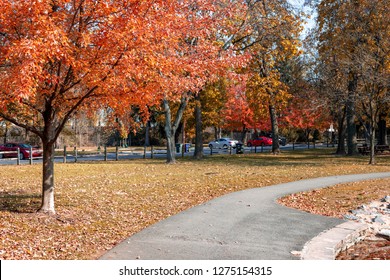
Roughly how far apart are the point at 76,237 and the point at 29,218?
2051 mm

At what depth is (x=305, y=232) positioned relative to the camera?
9508 mm

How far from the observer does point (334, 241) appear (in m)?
8.73

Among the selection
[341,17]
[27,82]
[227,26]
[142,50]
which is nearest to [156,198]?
[142,50]

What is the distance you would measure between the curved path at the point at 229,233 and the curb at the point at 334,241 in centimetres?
19

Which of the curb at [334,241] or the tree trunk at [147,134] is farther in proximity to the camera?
the tree trunk at [147,134]

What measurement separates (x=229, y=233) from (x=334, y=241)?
2.01 metres

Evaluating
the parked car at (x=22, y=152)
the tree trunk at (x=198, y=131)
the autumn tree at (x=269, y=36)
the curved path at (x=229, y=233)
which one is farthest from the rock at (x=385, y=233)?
the parked car at (x=22, y=152)

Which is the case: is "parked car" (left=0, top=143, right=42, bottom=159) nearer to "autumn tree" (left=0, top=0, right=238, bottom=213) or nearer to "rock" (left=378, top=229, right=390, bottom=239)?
"autumn tree" (left=0, top=0, right=238, bottom=213)

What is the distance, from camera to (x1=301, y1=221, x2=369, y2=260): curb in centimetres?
779

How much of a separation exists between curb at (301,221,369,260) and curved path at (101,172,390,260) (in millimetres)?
191

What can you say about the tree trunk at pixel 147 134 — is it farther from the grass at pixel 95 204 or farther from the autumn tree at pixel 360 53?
the grass at pixel 95 204

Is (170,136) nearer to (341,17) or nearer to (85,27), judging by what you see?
(341,17)

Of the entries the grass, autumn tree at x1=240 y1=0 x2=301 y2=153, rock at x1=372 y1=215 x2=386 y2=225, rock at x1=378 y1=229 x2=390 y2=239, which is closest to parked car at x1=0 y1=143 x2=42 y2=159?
the grass

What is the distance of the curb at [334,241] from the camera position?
25.6 feet
